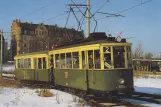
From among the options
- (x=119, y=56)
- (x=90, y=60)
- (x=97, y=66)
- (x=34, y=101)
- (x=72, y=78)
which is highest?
(x=119, y=56)

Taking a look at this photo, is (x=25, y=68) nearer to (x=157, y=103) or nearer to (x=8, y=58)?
(x=157, y=103)

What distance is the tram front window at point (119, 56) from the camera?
14570 mm

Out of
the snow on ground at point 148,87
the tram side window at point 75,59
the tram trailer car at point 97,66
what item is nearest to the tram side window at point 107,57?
the tram trailer car at point 97,66

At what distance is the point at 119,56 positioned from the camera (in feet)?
48.2

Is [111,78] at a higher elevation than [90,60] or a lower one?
lower

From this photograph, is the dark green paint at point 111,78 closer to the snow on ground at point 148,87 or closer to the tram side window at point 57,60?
the tram side window at point 57,60

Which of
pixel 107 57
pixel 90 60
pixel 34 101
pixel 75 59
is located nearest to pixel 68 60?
pixel 75 59

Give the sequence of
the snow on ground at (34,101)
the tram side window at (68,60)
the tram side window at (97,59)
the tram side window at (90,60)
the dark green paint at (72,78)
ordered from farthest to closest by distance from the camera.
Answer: the tram side window at (68,60) < the dark green paint at (72,78) < the tram side window at (90,60) < the tram side window at (97,59) < the snow on ground at (34,101)

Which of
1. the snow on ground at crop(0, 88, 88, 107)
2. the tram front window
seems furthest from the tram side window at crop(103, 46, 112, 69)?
the snow on ground at crop(0, 88, 88, 107)

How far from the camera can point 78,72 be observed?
16.4 meters

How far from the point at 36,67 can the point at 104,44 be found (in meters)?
10.1

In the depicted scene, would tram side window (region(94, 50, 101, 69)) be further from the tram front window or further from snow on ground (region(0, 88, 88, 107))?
snow on ground (region(0, 88, 88, 107))

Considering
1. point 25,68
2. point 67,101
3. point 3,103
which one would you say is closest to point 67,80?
point 67,101

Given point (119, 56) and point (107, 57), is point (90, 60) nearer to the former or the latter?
point (107, 57)
